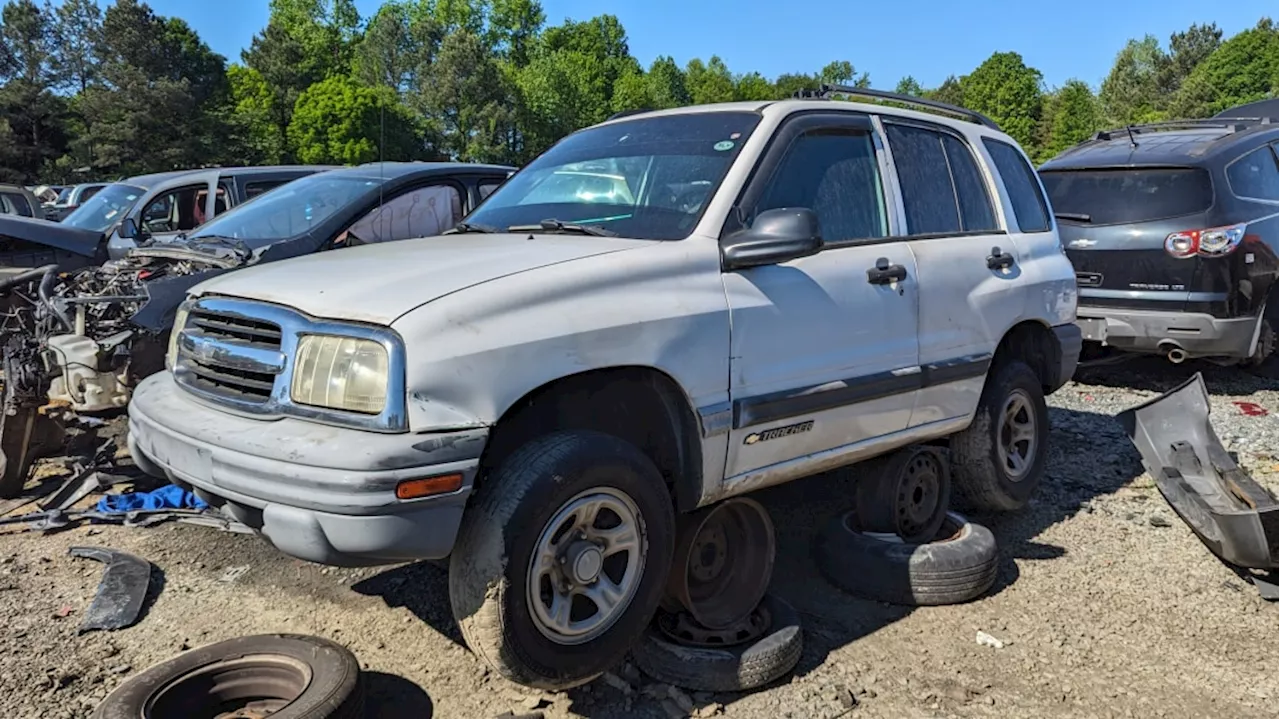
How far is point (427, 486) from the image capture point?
8.09 ft

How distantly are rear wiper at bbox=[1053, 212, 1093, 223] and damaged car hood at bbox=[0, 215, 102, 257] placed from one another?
7.72 m

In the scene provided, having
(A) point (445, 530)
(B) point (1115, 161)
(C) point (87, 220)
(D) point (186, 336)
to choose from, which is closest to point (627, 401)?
(A) point (445, 530)

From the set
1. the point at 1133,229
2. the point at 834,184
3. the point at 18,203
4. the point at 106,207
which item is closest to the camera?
the point at 834,184

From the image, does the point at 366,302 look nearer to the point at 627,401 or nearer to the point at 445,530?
the point at 445,530

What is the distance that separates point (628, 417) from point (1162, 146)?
6.57 m

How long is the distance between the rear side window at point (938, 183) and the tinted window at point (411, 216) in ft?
9.83

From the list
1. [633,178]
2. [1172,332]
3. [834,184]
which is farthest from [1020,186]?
[1172,332]

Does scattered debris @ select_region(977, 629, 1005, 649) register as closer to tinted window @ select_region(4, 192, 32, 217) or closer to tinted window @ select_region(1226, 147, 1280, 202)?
tinted window @ select_region(1226, 147, 1280, 202)

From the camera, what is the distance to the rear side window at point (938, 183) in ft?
13.6

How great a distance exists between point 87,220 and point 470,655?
330 inches

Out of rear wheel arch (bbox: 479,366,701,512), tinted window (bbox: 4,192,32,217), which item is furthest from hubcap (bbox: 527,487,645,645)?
tinted window (bbox: 4,192,32,217)

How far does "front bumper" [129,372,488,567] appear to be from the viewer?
242 cm

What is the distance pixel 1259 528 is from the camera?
3.84 m

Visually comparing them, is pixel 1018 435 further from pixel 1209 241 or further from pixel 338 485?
pixel 338 485
